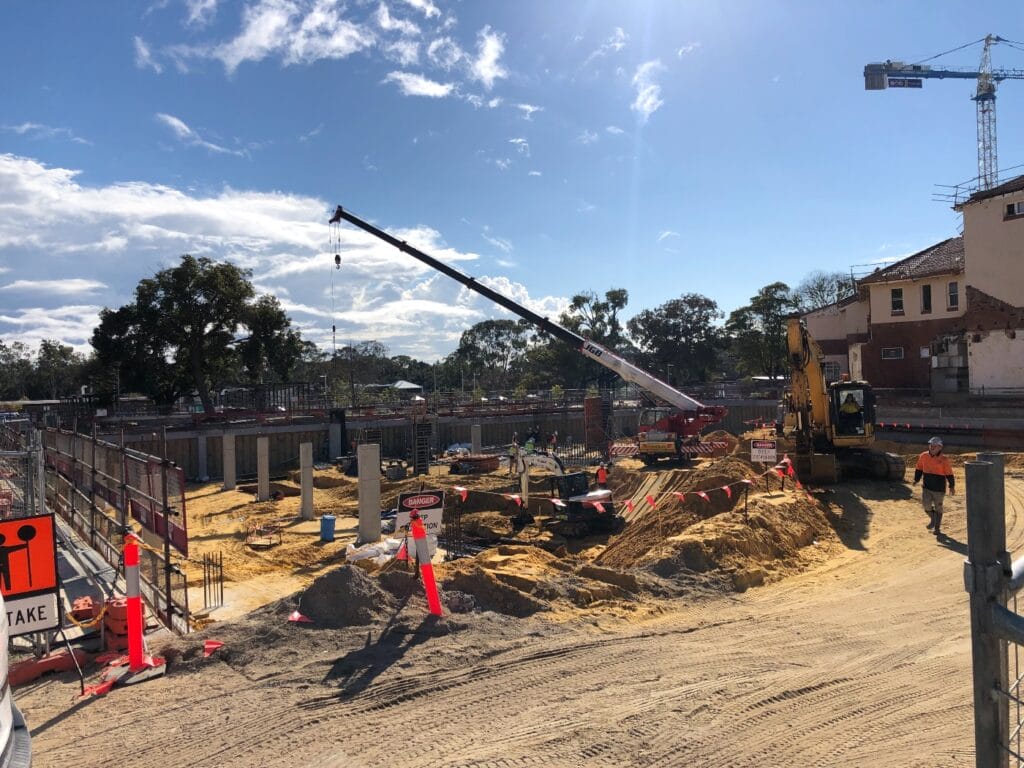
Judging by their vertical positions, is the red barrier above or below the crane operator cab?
below

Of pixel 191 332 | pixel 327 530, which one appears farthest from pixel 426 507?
pixel 191 332

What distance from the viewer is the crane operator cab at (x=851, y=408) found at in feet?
58.2

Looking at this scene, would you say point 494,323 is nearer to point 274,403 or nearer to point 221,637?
point 274,403

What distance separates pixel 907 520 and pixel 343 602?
Answer: 12.1 m

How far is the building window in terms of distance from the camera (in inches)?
1485

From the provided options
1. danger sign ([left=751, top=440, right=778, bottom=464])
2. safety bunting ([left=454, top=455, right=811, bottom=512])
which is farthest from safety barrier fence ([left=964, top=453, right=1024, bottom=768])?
danger sign ([left=751, top=440, right=778, bottom=464])

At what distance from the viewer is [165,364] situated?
37.5 m

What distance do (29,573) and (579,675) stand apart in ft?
17.4

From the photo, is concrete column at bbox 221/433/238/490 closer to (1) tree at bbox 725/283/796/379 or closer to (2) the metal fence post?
(2) the metal fence post

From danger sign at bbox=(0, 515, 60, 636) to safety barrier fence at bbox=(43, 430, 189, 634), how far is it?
1.27m

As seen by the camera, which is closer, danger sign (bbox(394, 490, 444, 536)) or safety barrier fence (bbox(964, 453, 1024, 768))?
safety barrier fence (bbox(964, 453, 1024, 768))

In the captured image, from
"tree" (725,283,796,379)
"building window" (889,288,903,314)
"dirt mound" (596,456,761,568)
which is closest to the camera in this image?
"dirt mound" (596,456,761,568)

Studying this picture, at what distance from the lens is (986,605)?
2.10 m

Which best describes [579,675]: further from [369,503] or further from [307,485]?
[307,485]
